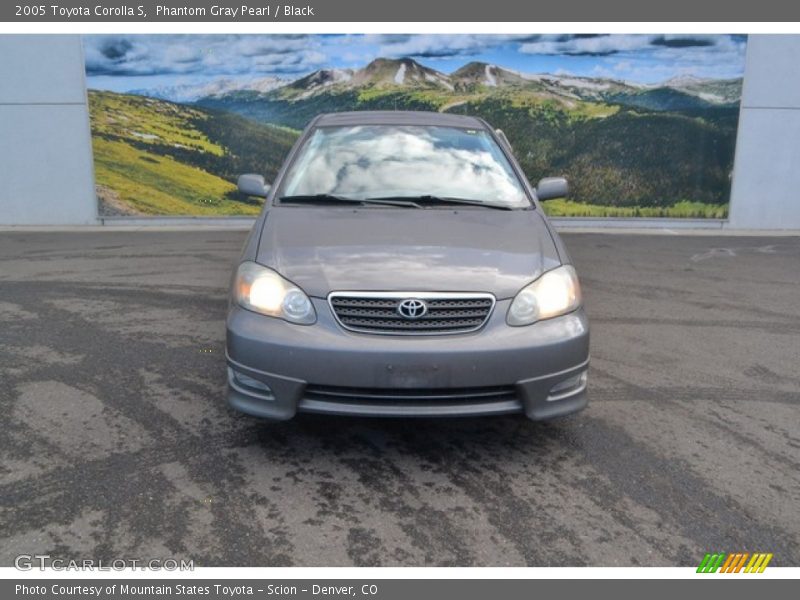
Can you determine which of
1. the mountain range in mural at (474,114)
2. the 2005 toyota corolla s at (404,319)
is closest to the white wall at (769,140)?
the mountain range in mural at (474,114)

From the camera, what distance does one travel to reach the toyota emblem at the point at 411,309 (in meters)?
3.29

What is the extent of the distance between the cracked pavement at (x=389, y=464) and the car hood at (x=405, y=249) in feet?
3.17

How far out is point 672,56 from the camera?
43.2 feet

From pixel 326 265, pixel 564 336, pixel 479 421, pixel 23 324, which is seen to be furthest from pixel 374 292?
pixel 23 324

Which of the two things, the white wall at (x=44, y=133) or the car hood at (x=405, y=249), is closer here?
the car hood at (x=405, y=249)

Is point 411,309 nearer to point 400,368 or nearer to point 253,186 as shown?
point 400,368

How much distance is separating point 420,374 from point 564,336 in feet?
2.53

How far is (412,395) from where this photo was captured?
10.7 ft

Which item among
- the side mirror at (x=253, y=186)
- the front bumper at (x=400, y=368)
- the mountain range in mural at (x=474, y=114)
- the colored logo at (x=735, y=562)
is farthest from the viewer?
the mountain range in mural at (x=474, y=114)

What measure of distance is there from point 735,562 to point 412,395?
153 centimetres

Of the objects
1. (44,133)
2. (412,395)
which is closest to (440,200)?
(412,395)

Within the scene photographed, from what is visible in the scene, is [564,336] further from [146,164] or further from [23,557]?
[146,164]

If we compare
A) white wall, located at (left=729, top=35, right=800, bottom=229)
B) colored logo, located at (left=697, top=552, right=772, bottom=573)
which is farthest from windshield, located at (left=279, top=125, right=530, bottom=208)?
white wall, located at (left=729, top=35, right=800, bottom=229)

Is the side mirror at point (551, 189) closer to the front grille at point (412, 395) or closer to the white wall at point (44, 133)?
the front grille at point (412, 395)
